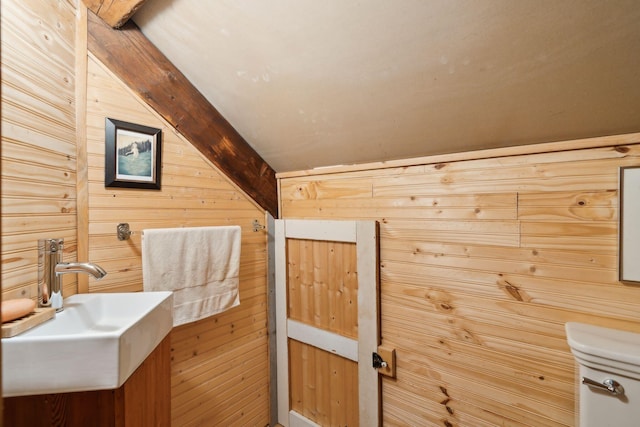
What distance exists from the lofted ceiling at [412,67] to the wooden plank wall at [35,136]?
0.39m

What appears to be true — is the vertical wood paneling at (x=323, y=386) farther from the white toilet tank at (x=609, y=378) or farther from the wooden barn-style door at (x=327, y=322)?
the white toilet tank at (x=609, y=378)

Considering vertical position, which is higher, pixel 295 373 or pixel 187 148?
pixel 187 148

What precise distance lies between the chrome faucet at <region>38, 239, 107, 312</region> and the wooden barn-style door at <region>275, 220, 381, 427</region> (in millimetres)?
990

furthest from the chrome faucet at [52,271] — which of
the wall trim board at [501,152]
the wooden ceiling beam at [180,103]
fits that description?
the wall trim board at [501,152]

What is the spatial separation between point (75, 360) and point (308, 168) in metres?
1.31

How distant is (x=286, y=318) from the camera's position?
6.20 ft

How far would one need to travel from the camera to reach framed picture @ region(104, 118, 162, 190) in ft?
4.22

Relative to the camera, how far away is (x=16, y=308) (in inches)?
35.0

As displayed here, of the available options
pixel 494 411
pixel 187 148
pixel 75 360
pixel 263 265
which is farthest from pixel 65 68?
pixel 494 411

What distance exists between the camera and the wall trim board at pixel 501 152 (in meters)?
1.04

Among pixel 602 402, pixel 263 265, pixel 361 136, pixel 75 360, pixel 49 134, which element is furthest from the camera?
pixel 263 265

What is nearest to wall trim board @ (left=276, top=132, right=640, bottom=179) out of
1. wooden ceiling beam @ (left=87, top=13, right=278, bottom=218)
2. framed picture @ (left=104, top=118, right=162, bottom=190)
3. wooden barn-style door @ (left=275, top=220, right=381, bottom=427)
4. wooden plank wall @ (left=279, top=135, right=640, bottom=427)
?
wooden plank wall @ (left=279, top=135, right=640, bottom=427)

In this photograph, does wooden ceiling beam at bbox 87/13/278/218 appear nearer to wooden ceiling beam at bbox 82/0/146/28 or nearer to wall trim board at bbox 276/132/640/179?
wooden ceiling beam at bbox 82/0/146/28

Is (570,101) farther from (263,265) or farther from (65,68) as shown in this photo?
(65,68)
